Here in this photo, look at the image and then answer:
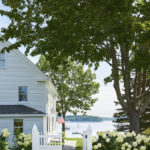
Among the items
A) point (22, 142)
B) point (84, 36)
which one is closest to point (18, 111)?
point (22, 142)

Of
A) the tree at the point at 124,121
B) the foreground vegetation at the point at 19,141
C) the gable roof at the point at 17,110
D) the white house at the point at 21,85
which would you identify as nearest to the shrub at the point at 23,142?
the foreground vegetation at the point at 19,141

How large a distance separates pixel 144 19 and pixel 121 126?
102 feet

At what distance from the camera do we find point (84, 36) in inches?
507

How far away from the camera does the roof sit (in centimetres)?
2415

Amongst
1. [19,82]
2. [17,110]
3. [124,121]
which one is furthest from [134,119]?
[124,121]

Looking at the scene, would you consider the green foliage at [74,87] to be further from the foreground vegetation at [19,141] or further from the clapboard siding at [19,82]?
the foreground vegetation at [19,141]

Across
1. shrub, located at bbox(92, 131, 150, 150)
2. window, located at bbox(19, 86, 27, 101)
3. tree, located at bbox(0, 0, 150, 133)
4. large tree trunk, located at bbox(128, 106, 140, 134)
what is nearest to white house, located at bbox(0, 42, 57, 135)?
window, located at bbox(19, 86, 27, 101)

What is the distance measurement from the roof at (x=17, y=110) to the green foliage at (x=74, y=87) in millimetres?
19891

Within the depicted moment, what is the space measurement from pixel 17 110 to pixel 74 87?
2160 centimetres

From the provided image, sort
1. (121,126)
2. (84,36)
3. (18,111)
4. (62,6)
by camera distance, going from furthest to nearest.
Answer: (121,126) → (18,111) → (84,36) → (62,6)

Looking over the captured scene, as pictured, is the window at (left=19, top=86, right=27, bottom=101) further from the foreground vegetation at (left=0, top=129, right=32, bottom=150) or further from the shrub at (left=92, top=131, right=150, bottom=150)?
the shrub at (left=92, top=131, right=150, bottom=150)

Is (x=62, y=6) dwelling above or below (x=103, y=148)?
above

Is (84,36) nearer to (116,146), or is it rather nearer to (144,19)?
(144,19)

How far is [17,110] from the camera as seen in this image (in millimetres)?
24422
